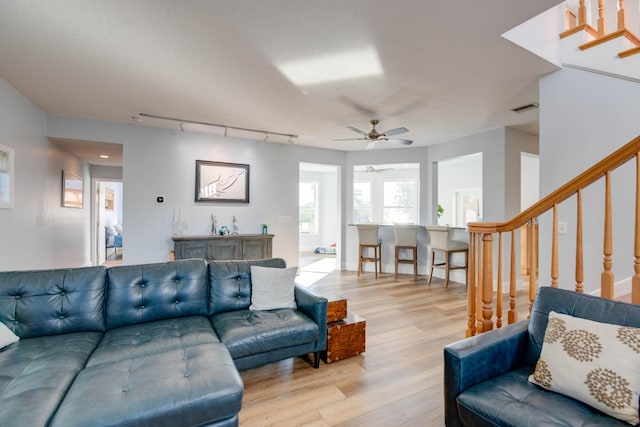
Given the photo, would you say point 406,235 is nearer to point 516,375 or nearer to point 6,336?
point 516,375

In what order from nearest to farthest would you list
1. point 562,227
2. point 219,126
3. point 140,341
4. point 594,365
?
point 594,365, point 140,341, point 562,227, point 219,126

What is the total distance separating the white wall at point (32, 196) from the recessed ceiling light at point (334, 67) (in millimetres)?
2927

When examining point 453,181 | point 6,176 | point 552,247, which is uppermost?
point 453,181

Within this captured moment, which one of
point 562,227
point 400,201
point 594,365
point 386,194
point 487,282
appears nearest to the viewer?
point 594,365

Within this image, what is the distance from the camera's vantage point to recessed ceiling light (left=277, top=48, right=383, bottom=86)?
2562mm

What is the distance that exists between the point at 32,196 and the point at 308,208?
6.61 m

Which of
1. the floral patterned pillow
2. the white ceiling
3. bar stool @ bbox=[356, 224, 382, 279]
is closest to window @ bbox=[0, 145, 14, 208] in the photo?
the white ceiling

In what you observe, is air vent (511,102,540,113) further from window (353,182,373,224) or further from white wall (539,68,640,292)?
window (353,182,373,224)

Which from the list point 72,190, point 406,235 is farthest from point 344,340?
point 72,190

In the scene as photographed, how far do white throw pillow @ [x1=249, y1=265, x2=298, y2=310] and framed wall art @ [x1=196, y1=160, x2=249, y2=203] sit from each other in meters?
2.89

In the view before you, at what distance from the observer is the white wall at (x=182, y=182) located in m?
4.57

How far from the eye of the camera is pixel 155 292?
233 cm

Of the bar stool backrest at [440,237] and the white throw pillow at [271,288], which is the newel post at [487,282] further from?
the bar stool backrest at [440,237]

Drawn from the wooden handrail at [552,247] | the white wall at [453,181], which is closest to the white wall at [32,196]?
the wooden handrail at [552,247]
